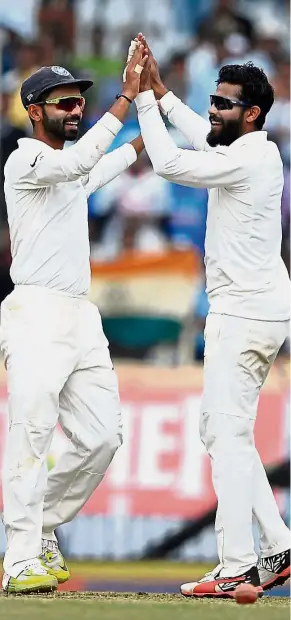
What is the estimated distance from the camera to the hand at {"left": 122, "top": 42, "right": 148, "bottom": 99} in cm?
626

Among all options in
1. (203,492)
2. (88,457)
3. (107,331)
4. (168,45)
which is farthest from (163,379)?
(168,45)

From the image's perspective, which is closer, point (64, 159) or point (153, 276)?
point (64, 159)

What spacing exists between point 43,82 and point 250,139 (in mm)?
→ 978

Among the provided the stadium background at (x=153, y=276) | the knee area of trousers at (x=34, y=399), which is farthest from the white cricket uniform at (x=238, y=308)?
the stadium background at (x=153, y=276)

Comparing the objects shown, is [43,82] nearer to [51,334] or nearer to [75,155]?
[75,155]

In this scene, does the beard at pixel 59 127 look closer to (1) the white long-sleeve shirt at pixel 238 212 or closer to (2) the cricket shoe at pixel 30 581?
(1) the white long-sleeve shirt at pixel 238 212

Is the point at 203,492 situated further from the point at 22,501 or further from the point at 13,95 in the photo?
the point at 13,95

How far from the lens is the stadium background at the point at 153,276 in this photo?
963 centimetres

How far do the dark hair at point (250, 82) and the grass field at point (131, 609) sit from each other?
2134 mm

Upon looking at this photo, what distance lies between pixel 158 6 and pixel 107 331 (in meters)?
3.68

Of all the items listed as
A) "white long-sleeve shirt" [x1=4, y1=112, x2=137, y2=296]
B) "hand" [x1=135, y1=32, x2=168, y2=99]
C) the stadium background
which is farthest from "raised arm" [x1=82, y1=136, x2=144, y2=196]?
the stadium background

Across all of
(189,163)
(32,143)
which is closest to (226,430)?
(189,163)

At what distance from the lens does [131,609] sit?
206 inches

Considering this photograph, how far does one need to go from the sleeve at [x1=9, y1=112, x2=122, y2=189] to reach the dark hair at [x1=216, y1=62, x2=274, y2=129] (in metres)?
0.53
